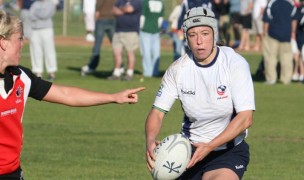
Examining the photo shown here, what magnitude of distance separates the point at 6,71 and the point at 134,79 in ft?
61.4

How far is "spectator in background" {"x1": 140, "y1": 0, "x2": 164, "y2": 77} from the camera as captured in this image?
1027 inches

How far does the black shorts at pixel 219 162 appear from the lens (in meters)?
8.29

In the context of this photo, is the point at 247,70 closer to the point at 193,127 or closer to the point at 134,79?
the point at 193,127

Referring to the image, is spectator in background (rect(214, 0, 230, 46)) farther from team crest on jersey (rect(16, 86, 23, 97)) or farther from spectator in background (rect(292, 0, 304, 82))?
team crest on jersey (rect(16, 86, 23, 97))

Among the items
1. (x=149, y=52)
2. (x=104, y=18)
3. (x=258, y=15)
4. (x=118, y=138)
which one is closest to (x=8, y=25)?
(x=118, y=138)

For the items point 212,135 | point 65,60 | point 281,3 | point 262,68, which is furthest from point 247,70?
point 65,60

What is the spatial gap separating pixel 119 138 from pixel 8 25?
28.7 ft

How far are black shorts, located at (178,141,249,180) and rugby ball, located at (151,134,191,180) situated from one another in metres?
0.46

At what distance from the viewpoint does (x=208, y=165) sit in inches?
328

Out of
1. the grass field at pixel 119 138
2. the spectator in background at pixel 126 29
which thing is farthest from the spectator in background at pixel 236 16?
the grass field at pixel 119 138

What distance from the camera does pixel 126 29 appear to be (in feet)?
81.7

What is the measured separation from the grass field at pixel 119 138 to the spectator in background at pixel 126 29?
47.0 inches

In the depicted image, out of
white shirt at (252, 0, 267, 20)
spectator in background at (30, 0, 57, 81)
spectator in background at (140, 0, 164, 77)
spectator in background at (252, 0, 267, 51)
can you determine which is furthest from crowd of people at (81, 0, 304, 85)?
spectator in background at (252, 0, 267, 51)

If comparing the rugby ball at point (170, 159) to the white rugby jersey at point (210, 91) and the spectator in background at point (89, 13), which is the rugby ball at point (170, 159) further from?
the spectator in background at point (89, 13)
